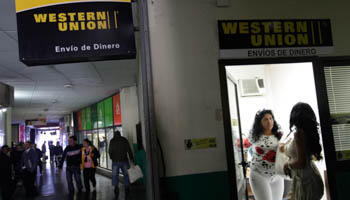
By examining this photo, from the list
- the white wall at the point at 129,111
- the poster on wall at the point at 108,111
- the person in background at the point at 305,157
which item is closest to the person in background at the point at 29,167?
the white wall at the point at 129,111

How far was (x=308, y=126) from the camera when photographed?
298cm

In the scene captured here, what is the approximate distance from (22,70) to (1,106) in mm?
1494

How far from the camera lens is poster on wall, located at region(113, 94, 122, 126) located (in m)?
10.3

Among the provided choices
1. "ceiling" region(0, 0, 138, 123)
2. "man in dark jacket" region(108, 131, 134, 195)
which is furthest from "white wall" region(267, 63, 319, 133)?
"man in dark jacket" region(108, 131, 134, 195)

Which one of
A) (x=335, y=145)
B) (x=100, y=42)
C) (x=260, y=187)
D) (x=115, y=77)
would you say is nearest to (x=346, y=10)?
(x=335, y=145)

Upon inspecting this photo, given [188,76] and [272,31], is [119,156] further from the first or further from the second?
[272,31]

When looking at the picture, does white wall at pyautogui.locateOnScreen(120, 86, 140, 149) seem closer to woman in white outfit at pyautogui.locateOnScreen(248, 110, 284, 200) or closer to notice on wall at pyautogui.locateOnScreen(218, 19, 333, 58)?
woman in white outfit at pyautogui.locateOnScreen(248, 110, 284, 200)

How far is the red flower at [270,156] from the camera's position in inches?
144

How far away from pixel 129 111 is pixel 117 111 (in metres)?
1.44

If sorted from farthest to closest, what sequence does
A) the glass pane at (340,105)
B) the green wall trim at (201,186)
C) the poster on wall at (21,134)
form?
the poster on wall at (21,134) → the glass pane at (340,105) → the green wall trim at (201,186)

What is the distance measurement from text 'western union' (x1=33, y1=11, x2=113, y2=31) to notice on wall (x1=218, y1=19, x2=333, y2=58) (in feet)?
4.03

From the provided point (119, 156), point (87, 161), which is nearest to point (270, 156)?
point (119, 156)

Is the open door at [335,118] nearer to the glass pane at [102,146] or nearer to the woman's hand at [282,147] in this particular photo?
the woman's hand at [282,147]

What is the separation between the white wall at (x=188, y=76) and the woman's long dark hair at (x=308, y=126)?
35.3 inches
